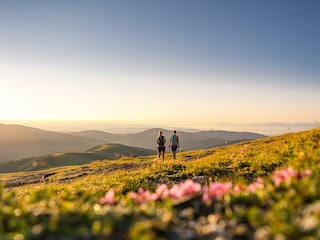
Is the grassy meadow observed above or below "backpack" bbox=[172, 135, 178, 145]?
below

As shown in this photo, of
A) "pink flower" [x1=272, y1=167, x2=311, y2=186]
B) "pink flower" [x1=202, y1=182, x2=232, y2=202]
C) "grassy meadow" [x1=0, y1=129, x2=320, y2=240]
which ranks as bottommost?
"grassy meadow" [x1=0, y1=129, x2=320, y2=240]

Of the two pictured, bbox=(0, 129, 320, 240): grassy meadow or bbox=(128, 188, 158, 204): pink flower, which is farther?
bbox=(128, 188, 158, 204): pink flower

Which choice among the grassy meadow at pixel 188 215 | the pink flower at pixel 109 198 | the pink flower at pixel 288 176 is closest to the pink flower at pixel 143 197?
the grassy meadow at pixel 188 215

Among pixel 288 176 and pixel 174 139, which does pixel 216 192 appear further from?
pixel 174 139

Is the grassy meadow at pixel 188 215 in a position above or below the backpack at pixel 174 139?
below

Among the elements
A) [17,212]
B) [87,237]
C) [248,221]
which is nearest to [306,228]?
[248,221]

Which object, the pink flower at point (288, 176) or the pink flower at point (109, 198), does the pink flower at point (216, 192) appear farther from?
the pink flower at point (109, 198)

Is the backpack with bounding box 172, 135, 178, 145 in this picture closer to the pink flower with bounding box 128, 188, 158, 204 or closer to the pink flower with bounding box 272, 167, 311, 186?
the pink flower with bounding box 128, 188, 158, 204

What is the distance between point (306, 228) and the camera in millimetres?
5402

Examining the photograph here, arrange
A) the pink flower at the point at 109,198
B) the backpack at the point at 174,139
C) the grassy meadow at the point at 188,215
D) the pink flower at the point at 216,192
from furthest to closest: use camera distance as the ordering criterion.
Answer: the backpack at the point at 174,139, the pink flower at the point at 109,198, the pink flower at the point at 216,192, the grassy meadow at the point at 188,215

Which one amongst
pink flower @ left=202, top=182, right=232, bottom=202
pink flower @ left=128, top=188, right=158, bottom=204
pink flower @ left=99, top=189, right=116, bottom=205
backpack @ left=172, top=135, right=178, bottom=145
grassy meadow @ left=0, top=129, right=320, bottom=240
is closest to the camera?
grassy meadow @ left=0, top=129, right=320, bottom=240

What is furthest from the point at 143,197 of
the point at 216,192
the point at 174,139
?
the point at 174,139

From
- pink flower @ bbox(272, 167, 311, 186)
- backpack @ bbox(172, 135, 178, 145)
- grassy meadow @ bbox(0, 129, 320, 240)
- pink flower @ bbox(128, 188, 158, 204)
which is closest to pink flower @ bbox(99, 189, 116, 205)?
grassy meadow @ bbox(0, 129, 320, 240)

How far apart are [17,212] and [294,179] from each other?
225 inches
